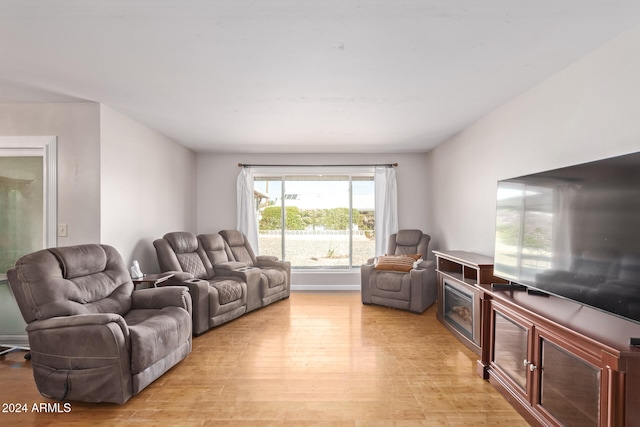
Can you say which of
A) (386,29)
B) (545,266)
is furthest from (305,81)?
(545,266)

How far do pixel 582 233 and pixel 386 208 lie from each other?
12.6 ft

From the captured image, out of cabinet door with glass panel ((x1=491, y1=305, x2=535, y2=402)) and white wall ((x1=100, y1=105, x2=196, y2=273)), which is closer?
cabinet door with glass panel ((x1=491, y1=305, x2=535, y2=402))

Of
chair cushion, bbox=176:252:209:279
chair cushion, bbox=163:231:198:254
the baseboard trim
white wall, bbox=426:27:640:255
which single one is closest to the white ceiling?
white wall, bbox=426:27:640:255

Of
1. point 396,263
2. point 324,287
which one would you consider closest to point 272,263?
point 324,287

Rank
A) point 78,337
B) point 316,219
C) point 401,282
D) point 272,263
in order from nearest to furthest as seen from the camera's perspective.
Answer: point 78,337
point 401,282
point 272,263
point 316,219

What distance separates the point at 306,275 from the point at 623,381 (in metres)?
4.58

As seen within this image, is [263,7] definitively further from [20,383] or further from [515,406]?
[20,383]

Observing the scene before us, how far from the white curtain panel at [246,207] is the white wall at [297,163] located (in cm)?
19

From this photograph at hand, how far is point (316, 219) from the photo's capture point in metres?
5.87

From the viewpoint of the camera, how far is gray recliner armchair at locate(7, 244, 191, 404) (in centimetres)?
Answer: 223

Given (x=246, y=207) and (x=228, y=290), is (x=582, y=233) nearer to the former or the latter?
(x=228, y=290)

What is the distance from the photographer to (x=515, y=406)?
2186mm

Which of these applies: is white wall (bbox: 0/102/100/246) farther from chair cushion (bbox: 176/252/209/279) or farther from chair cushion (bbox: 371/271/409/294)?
chair cushion (bbox: 371/271/409/294)

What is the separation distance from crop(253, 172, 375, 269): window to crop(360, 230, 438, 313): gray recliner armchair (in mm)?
900
